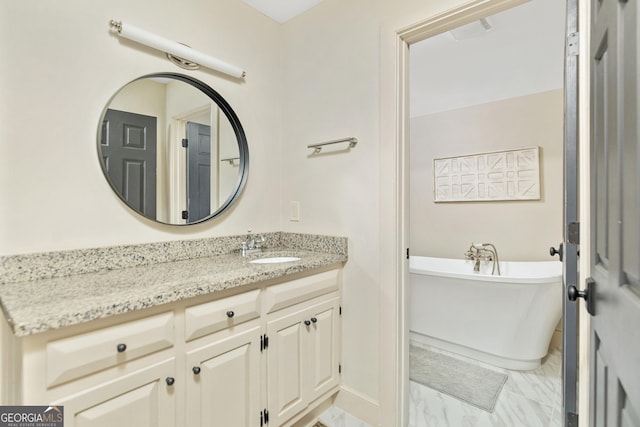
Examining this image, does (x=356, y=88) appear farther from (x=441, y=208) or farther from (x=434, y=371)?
(x=441, y=208)

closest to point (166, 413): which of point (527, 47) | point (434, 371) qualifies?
point (434, 371)

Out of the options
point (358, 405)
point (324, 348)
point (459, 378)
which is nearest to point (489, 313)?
point (459, 378)

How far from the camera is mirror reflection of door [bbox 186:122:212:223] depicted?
66.7 inches

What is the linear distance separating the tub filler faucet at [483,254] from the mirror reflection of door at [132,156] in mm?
2858

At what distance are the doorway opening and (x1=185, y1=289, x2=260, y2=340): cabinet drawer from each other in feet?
2.84

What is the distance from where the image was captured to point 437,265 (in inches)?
126

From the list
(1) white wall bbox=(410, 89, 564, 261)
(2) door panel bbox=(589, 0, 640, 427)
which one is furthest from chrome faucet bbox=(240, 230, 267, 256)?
(1) white wall bbox=(410, 89, 564, 261)

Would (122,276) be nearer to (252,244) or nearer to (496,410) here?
(252,244)

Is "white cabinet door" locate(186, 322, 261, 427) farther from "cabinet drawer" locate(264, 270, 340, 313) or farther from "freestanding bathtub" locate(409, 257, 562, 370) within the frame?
"freestanding bathtub" locate(409, 257, 562, 370)

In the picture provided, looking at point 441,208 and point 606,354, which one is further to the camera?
point 441,208

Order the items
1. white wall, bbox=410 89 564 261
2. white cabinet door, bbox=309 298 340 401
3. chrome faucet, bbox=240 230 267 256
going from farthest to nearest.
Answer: white wall, bbox=410 89 564 261 → chrome faucet, bbox=240 230 267 256 → white cabinet door, bbox=309 298 340 401

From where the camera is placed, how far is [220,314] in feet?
3.91

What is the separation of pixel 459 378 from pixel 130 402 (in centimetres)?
198

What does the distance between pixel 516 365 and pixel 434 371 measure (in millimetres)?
596
